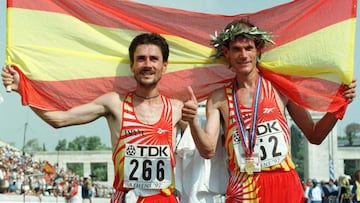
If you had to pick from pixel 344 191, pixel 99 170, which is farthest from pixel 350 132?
pixel 344 191

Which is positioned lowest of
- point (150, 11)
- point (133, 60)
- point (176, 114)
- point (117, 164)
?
point (117, 164)

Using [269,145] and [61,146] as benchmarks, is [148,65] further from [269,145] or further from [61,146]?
[61,146]

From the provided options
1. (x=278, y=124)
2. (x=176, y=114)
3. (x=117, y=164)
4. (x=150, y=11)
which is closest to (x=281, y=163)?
(x=278, y=124)

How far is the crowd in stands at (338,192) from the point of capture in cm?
1737

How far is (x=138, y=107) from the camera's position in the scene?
225 inches

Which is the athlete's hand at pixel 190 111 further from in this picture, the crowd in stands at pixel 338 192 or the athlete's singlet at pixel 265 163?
the crowd in stands at pixel 338 192

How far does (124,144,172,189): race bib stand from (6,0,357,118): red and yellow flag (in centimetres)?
79

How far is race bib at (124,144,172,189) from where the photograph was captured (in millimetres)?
5566

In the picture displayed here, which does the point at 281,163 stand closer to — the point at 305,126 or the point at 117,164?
the point at 305,126

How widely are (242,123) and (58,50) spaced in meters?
1.66

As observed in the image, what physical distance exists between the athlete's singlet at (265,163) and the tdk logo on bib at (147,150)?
1.87ft

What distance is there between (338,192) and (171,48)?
17.4 m

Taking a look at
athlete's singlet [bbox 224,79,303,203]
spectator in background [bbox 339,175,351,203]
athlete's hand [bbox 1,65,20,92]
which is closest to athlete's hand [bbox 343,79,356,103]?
athlete's singlet [bbox 224,79,303,203]

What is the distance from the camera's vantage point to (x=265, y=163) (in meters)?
5.71
